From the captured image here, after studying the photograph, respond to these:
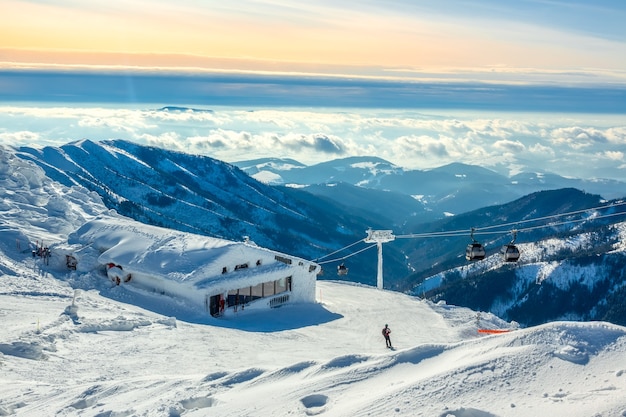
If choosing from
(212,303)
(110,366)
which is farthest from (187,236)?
(110,366)

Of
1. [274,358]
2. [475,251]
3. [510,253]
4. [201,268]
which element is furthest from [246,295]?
[510,253]

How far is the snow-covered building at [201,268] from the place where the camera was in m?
48.4

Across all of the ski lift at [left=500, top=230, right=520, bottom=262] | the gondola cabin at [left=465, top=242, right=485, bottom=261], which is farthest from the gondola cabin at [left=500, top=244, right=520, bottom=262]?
the gondola cabin at [left=465, top=242, right=485, bottom=261]

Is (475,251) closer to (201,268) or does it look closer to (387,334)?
(387,334)

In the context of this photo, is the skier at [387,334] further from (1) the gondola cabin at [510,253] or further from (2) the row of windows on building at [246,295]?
(2) the row of windows on building at [246,295]

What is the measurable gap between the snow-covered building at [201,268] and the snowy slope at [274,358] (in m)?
1.13

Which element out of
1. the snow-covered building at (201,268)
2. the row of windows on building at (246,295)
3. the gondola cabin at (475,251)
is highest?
the gondola cabin at (475,251)

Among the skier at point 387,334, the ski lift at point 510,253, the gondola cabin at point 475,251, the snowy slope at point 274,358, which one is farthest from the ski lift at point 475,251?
the skier at point 387,334

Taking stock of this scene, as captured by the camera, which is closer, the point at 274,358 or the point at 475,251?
the point at 475,251

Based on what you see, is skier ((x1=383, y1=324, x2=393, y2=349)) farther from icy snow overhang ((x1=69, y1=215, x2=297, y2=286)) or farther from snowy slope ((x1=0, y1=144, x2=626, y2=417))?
icy snow overhang ((x1=69, y1=215, x2=297, y2=286))

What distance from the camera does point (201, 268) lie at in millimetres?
49438

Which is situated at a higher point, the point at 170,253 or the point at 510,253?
the point at 510,253

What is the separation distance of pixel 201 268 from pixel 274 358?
15690 millimetres

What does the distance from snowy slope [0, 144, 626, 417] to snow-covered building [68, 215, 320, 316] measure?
44.5 inches
